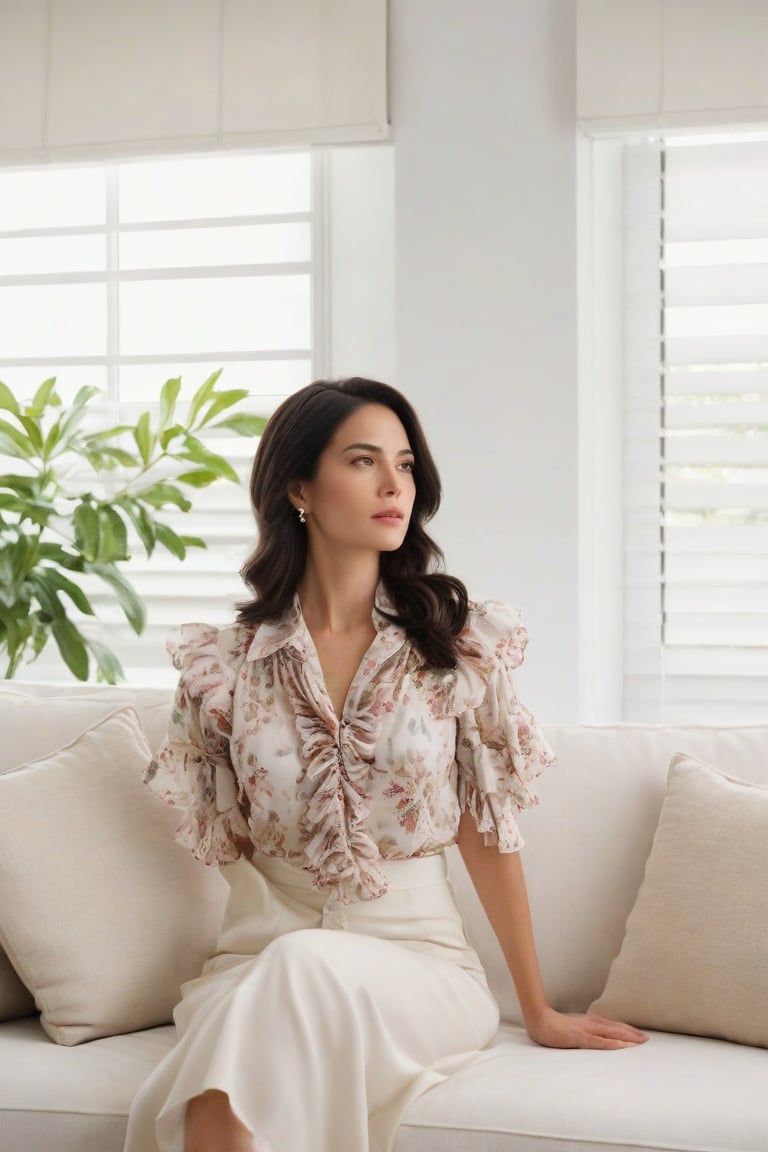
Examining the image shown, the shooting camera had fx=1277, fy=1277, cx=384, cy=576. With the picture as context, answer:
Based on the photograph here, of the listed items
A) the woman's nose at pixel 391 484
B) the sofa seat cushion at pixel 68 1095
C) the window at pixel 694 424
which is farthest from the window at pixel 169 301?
the sofa seat cushion at pixel 68 1095

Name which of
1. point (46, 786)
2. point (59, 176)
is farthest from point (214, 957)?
point (59, 176)

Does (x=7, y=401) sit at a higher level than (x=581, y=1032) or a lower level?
higher

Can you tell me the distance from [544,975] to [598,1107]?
0.48 meters

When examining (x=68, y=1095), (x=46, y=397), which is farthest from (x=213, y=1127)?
(x=46, y=397)

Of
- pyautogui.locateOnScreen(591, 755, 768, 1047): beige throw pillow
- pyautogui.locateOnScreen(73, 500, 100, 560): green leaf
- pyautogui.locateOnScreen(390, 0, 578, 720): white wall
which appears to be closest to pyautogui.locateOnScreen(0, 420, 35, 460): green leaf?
pyautogui.locateOnScreen(73, 500, 100, 560): green leaf

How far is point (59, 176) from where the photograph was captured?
11.3 ft

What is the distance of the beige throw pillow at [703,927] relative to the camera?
1.85 m

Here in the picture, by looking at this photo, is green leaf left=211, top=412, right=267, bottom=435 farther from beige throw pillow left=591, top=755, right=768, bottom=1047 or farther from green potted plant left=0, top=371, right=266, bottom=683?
beige throw pillow left=591, top=755, right=768, bottom=1047

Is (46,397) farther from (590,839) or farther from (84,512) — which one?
(590,839)

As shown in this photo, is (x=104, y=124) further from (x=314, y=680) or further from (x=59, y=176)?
(x=314, y=680)

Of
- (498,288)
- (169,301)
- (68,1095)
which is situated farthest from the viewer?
(169,301)

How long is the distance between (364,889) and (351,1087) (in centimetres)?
32

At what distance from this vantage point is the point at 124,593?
10.1 ft

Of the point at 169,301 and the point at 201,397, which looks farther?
the point at 169,301
